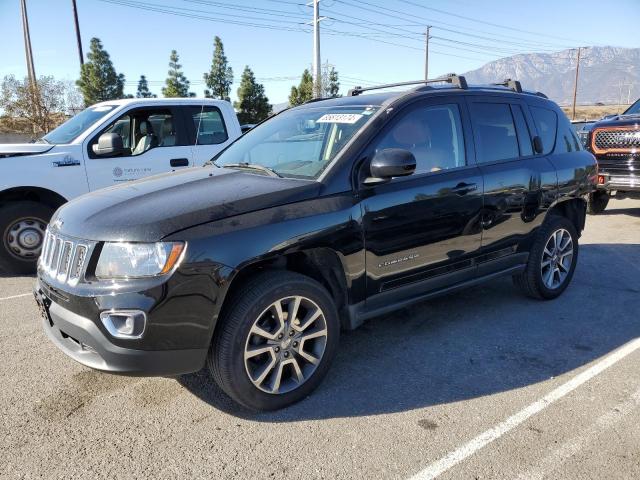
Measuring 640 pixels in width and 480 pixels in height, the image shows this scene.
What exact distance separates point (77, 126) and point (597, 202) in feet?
29.0

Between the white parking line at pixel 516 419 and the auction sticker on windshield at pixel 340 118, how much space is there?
6.95 ft

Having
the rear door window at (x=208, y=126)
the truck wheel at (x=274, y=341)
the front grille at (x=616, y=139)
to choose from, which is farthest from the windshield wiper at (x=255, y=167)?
the front grille at (x=616, y=139)

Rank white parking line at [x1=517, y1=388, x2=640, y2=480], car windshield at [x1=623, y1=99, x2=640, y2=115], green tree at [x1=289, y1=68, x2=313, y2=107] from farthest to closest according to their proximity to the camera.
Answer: green tree at [x1=289, y1=68, x2=313, y2=107], car windshield at [x1=623, y1=99, x2=640, y2=115], white parking line at [x1=517, y1=388, x2=640, y2=480]

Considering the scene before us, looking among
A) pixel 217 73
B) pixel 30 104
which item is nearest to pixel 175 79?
pixel 217 73

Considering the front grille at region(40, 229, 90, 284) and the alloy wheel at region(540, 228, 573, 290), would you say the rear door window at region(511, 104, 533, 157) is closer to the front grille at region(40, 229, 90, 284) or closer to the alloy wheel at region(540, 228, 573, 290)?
the alloy wheel at region(540, 228, 573, 290)

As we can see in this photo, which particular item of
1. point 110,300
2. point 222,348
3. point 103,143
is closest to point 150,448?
point 222,348

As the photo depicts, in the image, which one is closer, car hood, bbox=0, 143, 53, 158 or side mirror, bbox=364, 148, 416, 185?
side mirror, bbox=364, 148, 416, 185

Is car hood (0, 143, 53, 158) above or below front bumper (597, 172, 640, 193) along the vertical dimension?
above

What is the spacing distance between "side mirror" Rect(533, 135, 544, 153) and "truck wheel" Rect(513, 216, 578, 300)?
63cm

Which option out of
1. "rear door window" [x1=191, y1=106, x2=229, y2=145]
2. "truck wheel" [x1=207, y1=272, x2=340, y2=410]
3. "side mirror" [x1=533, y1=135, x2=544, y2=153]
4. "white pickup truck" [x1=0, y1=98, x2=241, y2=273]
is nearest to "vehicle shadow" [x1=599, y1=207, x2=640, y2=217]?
"side mirror" [x1=533, y1=135, x2=544, y2=153]

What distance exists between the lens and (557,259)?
479 centimetres

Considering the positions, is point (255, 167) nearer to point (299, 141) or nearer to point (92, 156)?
point (299, 141)

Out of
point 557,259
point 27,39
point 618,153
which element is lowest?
point 557,259

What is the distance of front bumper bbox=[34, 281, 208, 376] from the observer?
2.54 meters
